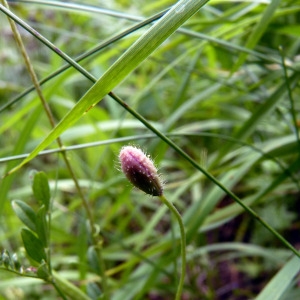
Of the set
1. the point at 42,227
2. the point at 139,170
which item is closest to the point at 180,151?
the point at 139,170

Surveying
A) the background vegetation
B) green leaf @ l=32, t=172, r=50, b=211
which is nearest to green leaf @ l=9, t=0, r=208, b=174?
the background vegetation

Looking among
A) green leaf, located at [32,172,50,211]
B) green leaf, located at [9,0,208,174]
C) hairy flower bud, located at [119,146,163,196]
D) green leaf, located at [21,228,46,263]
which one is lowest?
green leaf, located at [21,228,46,263]

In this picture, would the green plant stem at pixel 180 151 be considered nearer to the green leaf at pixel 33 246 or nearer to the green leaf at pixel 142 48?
the green leaf at pixel 142 48

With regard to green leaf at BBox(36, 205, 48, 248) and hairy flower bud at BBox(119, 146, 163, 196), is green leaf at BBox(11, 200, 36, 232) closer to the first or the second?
green leaf at BBox(36, 205, 48, 248)

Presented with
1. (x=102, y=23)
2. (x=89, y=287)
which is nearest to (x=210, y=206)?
(x=89, y=287)

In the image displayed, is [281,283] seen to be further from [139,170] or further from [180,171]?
[180,171]
